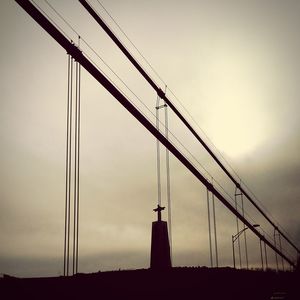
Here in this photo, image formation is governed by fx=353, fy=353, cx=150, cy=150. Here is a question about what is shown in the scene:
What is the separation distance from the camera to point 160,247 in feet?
50.1

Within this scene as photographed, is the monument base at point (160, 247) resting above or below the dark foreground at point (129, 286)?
above

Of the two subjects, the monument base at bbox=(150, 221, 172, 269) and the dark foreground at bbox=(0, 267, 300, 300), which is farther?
the monument base at bbox=(150, 221, 172, 269)

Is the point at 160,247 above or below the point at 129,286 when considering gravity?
above

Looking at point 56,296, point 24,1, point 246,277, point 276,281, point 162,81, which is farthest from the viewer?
point 276,281

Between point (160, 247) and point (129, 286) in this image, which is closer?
point (129, 286)

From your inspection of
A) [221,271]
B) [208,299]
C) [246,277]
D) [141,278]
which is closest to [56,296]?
[141,278]

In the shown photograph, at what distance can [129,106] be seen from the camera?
40.0 ft

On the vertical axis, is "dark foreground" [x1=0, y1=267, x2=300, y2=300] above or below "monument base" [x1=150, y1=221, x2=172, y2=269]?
below

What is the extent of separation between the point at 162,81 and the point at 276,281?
1655 centimetres

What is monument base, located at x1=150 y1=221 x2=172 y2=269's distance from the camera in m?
15.0

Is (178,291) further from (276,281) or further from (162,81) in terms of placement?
(276,281)

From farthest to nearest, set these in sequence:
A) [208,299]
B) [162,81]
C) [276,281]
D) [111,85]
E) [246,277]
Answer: [276,281] < [162,81] < [246,277] < [111,85] < [208,299]

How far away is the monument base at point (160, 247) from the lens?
49.1 ft

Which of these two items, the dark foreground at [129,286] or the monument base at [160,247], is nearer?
the dark foreground at [129,286]
